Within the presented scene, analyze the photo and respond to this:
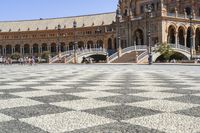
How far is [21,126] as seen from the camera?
6.15 meters

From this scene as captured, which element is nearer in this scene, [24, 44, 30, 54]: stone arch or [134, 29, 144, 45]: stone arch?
[134, 29, 144, 45]: stone arch

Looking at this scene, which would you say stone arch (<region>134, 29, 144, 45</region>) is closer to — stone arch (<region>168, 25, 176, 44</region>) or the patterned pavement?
stone arch (<region>168, 25, 176, 44</region>)

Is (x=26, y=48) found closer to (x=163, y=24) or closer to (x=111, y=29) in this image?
(x=111, y=29)

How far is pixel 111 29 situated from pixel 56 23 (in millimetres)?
27851

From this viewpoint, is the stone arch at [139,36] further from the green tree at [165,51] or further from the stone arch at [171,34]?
the green tree at [165,51]

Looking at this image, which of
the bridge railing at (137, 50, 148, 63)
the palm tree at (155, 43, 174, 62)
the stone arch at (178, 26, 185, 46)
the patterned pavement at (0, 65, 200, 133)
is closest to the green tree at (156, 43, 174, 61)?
the palm tree at (155, 43, 174, 62)

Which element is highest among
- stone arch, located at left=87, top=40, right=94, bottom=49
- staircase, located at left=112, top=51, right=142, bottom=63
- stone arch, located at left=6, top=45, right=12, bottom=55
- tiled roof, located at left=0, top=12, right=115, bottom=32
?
tiled roof, located at left=0, top=12, right=115, bottom=32

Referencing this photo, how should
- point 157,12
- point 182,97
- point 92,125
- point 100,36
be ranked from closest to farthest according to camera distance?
point 92,125 → point 182,97 → point 157,12 → point 100,36

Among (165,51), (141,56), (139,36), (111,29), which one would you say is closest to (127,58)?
(141,56)

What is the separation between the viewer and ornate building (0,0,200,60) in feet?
251

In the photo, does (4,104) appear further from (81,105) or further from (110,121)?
A: (110,121)

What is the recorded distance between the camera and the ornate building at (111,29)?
7644 centimetres

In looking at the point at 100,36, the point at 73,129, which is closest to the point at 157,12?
the point at 100,36

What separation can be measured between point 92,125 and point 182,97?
157 inches
